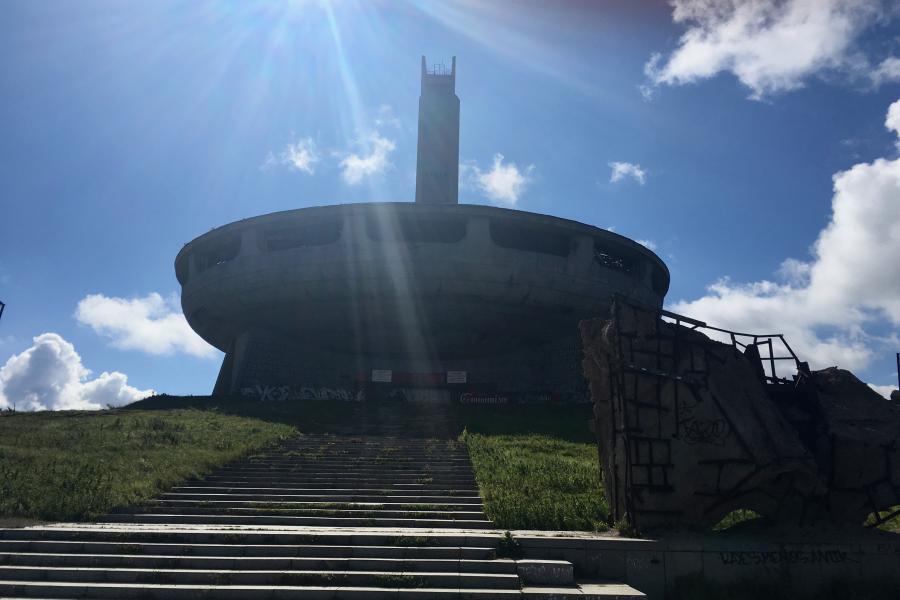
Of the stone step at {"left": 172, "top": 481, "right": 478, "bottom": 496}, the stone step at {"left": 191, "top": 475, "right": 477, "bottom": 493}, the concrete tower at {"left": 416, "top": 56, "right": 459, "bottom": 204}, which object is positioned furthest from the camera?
the concrete tower at {"left": 416, "top": 56, "right": 459, "bottom": 204}

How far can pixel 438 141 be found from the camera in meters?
50.1

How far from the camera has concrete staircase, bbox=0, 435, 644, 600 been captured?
328 inches

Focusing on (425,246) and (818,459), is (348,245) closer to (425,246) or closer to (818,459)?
(425,246)

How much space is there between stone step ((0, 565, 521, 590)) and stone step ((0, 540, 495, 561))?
464 mm

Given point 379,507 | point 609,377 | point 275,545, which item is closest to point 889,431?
point 609,377

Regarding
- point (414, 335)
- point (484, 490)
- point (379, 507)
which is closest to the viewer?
point (379, 507)

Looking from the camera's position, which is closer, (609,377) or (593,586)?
(593,586)

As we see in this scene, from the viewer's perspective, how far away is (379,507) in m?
12.4

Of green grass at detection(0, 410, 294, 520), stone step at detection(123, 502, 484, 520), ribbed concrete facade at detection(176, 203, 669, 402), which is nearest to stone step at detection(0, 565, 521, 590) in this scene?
stone step at detection(123, 502, 484, 520)

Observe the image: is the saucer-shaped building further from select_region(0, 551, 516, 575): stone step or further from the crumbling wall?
select_region(0, 551, 516, 575): stone step

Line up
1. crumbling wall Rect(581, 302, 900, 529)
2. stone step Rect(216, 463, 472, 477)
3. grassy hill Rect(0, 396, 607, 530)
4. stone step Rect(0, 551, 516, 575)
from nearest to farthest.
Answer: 1. stone step Rect(0, 551, 516, 575)
2. crumbling wall Rect(581, 302, 900, 529)
3. grassy hill Rect(0, 396, 607, 530)
4. stone step Rect(216, 463, 472, 477)

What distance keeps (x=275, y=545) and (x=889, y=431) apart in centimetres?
907

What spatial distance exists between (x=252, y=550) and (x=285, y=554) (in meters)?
0.46

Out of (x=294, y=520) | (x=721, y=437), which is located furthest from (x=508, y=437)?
(x=721, y=437)
